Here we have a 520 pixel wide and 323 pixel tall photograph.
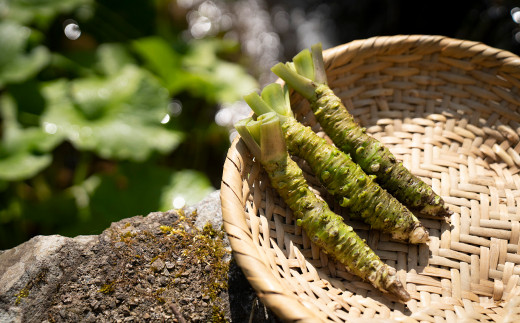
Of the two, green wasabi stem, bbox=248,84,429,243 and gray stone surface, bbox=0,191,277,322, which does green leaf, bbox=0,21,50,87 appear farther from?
green wasabi stem, bbox=248,84,429,243

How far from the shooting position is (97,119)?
284 centimetres

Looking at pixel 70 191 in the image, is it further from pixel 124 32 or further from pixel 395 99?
pixel 395 99

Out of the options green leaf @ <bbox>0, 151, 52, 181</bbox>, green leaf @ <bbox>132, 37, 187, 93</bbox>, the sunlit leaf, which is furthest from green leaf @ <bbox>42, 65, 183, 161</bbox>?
the sunlit leaf

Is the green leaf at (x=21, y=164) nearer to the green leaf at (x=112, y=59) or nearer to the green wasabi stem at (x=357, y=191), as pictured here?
A: the green leaf at (x=112, y=59)

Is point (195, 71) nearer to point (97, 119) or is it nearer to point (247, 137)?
point (97, 119)

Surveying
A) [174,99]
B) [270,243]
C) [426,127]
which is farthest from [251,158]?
[174,99]

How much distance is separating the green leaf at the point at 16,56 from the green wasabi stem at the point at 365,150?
1.98 m

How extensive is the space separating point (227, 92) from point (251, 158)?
1720mm

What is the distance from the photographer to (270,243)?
172cm

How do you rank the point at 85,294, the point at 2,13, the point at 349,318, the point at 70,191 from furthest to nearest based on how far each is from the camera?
the point at 2,13 < the point at 70,191 < the point at 85,294 < the point at 349,318

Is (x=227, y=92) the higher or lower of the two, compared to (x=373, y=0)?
lower

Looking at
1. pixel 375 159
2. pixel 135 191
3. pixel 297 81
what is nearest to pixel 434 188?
pixel 375 159

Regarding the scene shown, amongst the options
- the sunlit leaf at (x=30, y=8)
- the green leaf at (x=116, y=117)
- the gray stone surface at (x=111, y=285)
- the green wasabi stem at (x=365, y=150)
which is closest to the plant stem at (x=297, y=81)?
the green wasabi stem at (x=365, y=150)

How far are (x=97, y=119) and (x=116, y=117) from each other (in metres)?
0.16
